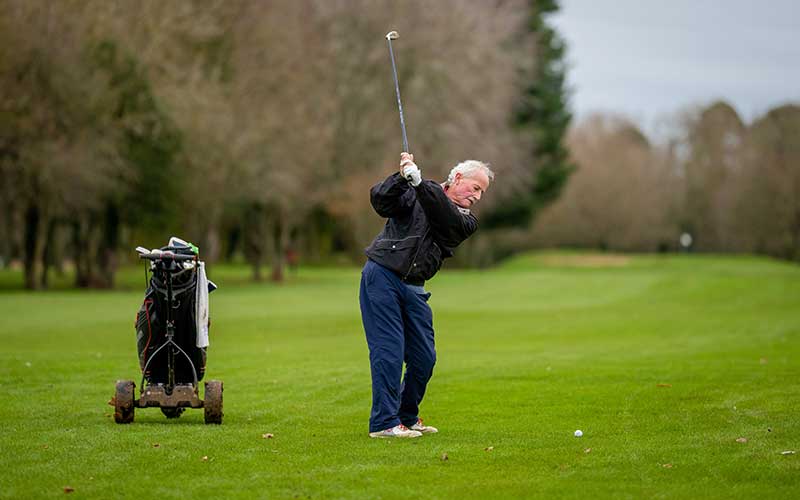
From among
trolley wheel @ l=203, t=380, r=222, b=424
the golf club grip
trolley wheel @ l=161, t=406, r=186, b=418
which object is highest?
the golf club grip

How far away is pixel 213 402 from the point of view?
10.1m

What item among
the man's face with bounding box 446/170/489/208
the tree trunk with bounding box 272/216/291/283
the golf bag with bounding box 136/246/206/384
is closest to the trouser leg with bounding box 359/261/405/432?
the man's face with bounding box 446/170/489/208

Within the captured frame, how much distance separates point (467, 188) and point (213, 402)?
286cm

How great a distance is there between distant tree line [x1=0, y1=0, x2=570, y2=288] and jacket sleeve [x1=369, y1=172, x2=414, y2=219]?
107ft

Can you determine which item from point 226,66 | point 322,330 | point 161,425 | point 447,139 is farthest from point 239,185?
point 161,425

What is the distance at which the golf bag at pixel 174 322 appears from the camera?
9875 mm

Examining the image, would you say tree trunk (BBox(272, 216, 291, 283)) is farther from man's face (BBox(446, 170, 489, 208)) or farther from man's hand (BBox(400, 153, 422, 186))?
man's hand (BBox(400, 153, 422, 186))

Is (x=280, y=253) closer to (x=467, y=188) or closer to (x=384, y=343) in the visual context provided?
(x=467, y=188)

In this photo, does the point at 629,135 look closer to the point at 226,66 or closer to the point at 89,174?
the point at 226,66

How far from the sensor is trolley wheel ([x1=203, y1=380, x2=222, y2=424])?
1014cm

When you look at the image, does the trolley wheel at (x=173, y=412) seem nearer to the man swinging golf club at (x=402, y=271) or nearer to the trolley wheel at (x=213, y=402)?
the trolley wheel at (x=213, y=402)

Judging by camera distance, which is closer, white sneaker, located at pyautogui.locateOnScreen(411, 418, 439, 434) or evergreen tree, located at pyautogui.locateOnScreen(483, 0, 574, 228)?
white sneaker, located at pyautogui.locateOnScreen(411, 418, 439, 434)

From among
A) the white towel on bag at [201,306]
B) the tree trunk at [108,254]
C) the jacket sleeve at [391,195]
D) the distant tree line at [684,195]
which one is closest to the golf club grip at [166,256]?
the white towel on bag at [201,306]

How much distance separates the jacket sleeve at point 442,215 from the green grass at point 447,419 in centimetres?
163
